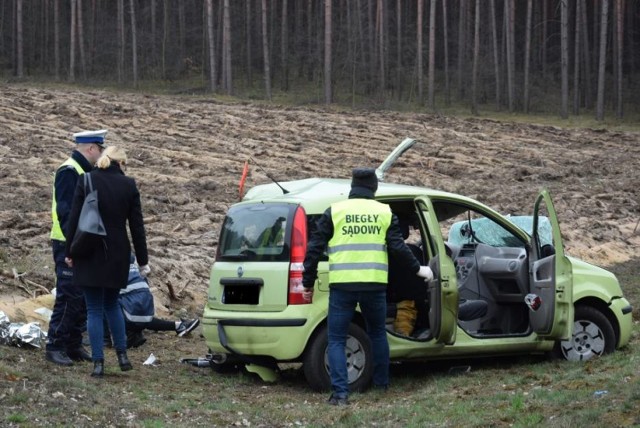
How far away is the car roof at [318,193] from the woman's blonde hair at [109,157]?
1.10m

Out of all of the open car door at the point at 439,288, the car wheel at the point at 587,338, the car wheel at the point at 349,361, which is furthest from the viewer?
the car wheel at the point at 587,338

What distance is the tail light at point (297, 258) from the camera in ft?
26.7

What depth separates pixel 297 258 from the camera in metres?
8.16

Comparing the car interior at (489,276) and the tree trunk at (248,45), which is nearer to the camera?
the car interior at (489,276)

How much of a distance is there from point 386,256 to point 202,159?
15.7m

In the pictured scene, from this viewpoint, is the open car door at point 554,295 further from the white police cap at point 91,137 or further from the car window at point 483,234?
the white police cap at point 91,137

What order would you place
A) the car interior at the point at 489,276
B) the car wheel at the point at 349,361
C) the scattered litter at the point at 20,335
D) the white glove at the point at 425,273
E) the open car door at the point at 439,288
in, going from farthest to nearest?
1. the car interior at the point at 489,276
2. the scattered litter at the point at 20,335
3. the open car door at the point at 439,288
4. the car wheel at the point at 349,361
5. the white glove at the point at 425,273

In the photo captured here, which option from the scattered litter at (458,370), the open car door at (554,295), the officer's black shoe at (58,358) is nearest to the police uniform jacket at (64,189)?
the officer's black shoe at (58,358)

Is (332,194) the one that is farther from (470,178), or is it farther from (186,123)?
(186,123)

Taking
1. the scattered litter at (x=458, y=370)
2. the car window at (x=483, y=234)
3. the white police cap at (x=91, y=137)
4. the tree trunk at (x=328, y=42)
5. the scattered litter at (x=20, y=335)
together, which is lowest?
the scattered litter at (x=458, y=370)

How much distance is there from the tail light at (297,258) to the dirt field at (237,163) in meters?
3.59

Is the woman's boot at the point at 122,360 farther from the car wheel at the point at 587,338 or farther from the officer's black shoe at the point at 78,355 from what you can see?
the car wheel at the point at 587,338

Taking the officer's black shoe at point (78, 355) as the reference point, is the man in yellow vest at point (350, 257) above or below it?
above

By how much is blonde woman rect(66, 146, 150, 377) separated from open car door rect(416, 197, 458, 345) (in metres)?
2.23
